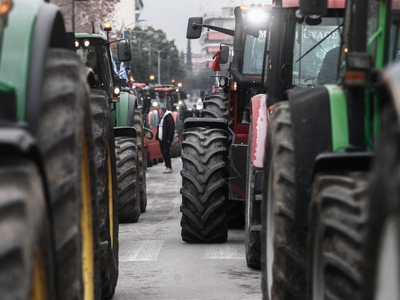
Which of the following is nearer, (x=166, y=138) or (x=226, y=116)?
(x=226, y=116)

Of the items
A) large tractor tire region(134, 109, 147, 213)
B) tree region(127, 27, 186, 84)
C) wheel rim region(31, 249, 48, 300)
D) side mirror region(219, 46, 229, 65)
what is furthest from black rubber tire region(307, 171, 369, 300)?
tree region(127, 27, 186, 84)

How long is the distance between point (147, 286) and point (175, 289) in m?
0.34

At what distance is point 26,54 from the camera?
4094mm

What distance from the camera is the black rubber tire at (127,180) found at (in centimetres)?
1320

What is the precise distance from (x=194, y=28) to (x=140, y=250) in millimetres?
3395

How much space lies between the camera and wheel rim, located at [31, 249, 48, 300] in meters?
3.60

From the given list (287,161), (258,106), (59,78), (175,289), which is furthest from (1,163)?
(258,106)

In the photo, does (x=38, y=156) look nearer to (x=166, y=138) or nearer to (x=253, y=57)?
(x=253, y=57)

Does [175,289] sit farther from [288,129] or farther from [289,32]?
[288,129]

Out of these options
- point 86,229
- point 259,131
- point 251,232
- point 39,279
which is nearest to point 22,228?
point 39,279

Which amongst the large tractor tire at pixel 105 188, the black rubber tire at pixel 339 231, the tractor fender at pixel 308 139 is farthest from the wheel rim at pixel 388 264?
the large tractor tire at pixel 105 188

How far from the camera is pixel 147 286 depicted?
329 inches

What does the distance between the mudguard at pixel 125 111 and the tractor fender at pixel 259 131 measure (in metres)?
5.89

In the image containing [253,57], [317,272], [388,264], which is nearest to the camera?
[388,264]
